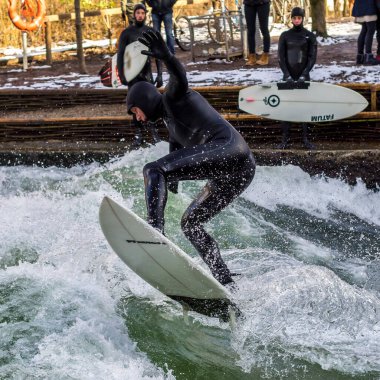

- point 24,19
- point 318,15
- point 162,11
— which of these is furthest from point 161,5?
point 24,19

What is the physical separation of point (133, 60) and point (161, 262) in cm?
555

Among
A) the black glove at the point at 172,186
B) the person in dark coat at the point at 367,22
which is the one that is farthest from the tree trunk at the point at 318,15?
the black glove at the point at 172,186

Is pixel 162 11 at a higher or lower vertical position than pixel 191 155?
higher

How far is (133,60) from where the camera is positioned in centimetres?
1121

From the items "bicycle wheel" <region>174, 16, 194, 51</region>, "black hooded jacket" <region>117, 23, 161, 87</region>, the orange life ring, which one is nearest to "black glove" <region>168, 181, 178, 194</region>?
"black hooded jacket" <region>117, 23, 161, 87</region>

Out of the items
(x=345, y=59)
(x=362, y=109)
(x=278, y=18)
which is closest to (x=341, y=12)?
(x=278, y=18)

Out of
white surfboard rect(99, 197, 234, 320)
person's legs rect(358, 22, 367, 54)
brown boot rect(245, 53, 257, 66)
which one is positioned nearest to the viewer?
white surfboard rect(99, 197, 234, 320)

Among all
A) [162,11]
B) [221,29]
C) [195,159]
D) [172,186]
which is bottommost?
[172,186]

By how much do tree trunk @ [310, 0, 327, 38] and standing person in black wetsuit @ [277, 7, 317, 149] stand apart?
232 inches

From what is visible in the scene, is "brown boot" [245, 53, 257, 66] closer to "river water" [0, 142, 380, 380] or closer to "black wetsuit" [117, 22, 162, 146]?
"black wetsuit" [117, 22, 162, 146]

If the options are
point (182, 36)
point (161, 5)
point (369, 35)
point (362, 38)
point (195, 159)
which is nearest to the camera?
point (195, 159)

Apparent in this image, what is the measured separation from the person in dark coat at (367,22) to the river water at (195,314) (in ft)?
13.3

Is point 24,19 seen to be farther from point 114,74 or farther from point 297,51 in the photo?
point 297,51

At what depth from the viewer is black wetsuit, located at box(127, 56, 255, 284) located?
5965 millimetres
